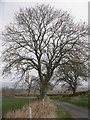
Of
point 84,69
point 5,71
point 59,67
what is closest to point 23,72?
point 5,71

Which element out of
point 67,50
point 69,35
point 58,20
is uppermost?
point 58,20

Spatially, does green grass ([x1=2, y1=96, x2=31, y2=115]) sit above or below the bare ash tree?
below

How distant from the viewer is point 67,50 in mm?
30094

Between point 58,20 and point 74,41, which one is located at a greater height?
point 58,20

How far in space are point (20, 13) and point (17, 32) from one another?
8.17 feet

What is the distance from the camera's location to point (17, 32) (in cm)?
3088

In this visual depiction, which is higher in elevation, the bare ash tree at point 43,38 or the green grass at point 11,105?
the bare ash tree at point 43,38

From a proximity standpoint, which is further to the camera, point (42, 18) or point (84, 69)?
point (42, 18)

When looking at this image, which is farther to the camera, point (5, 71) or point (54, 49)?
point (54, 49)

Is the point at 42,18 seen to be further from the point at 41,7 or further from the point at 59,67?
the point at 59,67

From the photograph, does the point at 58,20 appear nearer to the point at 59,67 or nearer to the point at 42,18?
the point at 42,18

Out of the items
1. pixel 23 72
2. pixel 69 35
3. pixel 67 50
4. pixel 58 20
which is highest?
pixel 58 20

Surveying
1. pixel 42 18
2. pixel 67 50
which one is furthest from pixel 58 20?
pixel 67 50

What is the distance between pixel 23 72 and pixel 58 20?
8.32 metres
